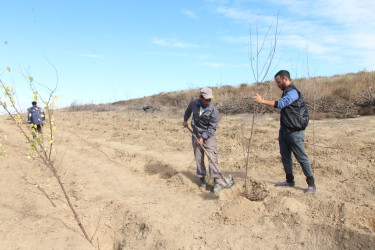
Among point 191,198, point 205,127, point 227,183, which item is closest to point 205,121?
point 205,127

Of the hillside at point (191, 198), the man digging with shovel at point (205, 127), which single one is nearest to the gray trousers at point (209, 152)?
the man digging with shovel at point (205, 127)

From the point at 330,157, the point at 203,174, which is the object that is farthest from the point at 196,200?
the point at 330,157

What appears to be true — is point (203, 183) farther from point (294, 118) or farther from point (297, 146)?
point (294, 118)

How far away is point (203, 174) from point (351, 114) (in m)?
5.78

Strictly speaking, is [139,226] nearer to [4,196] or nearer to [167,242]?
[167,242]

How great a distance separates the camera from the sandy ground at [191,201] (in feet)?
10.3

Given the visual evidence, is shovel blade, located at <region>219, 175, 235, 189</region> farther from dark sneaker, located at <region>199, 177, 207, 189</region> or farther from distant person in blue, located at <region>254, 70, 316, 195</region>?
distant person in blue, located at <region>254, 70, 316, 195</region>

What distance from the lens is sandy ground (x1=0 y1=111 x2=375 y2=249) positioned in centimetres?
313

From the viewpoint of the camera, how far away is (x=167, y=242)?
10.6ft

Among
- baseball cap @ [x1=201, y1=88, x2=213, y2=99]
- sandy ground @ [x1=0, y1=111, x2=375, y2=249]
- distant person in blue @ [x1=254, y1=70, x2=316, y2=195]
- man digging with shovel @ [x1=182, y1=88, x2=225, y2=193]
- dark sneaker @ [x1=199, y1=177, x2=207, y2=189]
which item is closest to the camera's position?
sandy ground @ [x1=0, y1=111, x2=375, y2=249]

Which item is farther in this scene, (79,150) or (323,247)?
(79,150)

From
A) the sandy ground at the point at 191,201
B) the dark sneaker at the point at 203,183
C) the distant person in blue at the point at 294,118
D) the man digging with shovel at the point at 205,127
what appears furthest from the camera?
the dark sneaker at the point at 203,183

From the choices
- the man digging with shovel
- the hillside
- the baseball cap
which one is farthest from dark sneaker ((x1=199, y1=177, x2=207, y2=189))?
the baseball cap

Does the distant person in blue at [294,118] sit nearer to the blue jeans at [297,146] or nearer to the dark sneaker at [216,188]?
the blue jeans at [297,146]
